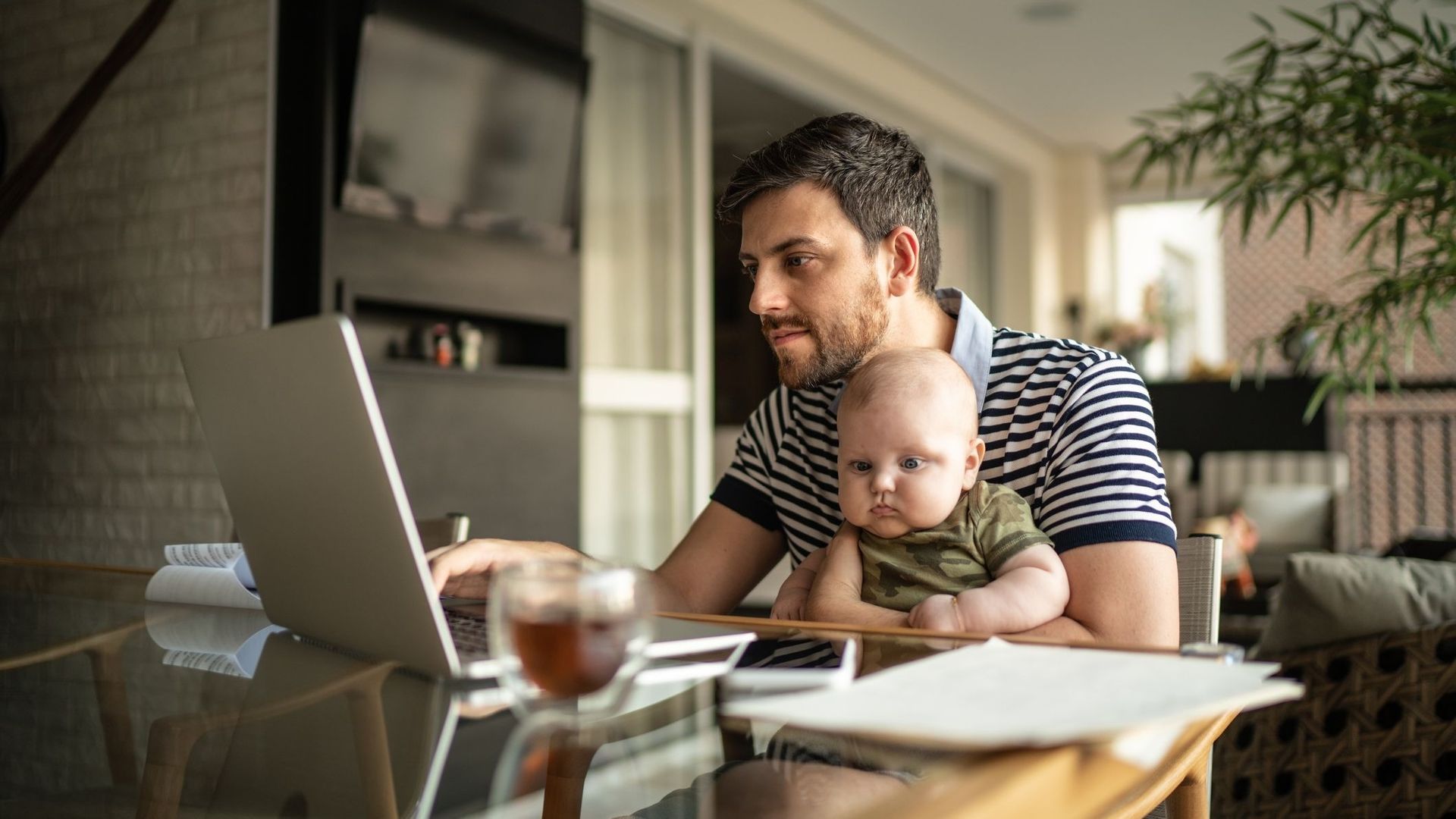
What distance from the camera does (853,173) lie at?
58.6 inches

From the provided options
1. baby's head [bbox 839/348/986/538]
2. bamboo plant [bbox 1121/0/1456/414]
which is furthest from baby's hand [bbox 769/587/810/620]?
bamboo plant [bbox 1121/0/1456/414]

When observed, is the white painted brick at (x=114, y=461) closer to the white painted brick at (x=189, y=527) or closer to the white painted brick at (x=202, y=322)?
the white painted brick at (x=189, y=527)

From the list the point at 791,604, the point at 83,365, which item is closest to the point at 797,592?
the point at 791,604

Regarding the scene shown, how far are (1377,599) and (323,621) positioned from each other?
56.9 inches

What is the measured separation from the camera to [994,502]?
124 centimetres

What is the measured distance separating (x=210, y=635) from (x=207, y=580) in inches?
9.3

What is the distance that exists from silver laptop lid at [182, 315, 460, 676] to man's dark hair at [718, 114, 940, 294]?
731 mm

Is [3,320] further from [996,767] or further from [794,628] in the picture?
[996,767]

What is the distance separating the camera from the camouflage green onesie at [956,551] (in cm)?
120

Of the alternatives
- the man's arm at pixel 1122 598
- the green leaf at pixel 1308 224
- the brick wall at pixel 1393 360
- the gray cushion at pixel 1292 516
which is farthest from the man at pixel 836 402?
the brick wall at pixel 1393 360

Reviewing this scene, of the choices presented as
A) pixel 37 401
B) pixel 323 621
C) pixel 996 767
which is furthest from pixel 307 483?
pixel 37 401

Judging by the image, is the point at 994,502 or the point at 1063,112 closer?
the point at 994,502

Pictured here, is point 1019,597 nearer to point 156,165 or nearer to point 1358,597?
point 1358,597

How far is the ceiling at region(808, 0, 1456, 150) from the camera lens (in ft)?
16.8
